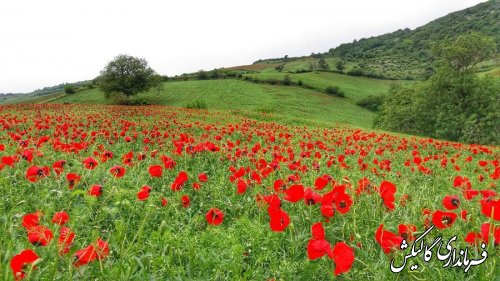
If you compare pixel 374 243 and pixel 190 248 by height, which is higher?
pixel 190 248

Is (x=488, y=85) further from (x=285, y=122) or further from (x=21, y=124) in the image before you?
(x=21, y=124)

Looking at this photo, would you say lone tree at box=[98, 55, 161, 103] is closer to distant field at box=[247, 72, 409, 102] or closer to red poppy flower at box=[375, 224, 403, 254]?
distant field at box=[247, 72, 409, 102]

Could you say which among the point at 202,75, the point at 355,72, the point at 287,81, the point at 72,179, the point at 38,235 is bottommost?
the point at 355,72

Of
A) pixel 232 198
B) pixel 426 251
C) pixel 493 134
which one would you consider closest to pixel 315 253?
pixel 426 251

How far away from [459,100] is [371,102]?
110 feet

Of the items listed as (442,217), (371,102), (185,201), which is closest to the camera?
(442,217)

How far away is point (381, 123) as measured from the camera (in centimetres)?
5412

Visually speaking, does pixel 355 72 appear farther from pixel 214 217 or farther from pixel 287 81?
pixel 214 217

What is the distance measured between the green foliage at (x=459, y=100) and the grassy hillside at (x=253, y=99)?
39.0ft

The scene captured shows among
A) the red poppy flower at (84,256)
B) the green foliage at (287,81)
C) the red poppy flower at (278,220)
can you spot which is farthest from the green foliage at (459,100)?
the red poppy flower at (84,256)

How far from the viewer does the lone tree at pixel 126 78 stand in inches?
2373

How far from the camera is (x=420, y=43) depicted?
178000 mm

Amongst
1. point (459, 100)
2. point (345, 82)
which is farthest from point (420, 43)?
point (459, 100)

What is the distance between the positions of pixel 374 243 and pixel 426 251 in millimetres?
546
